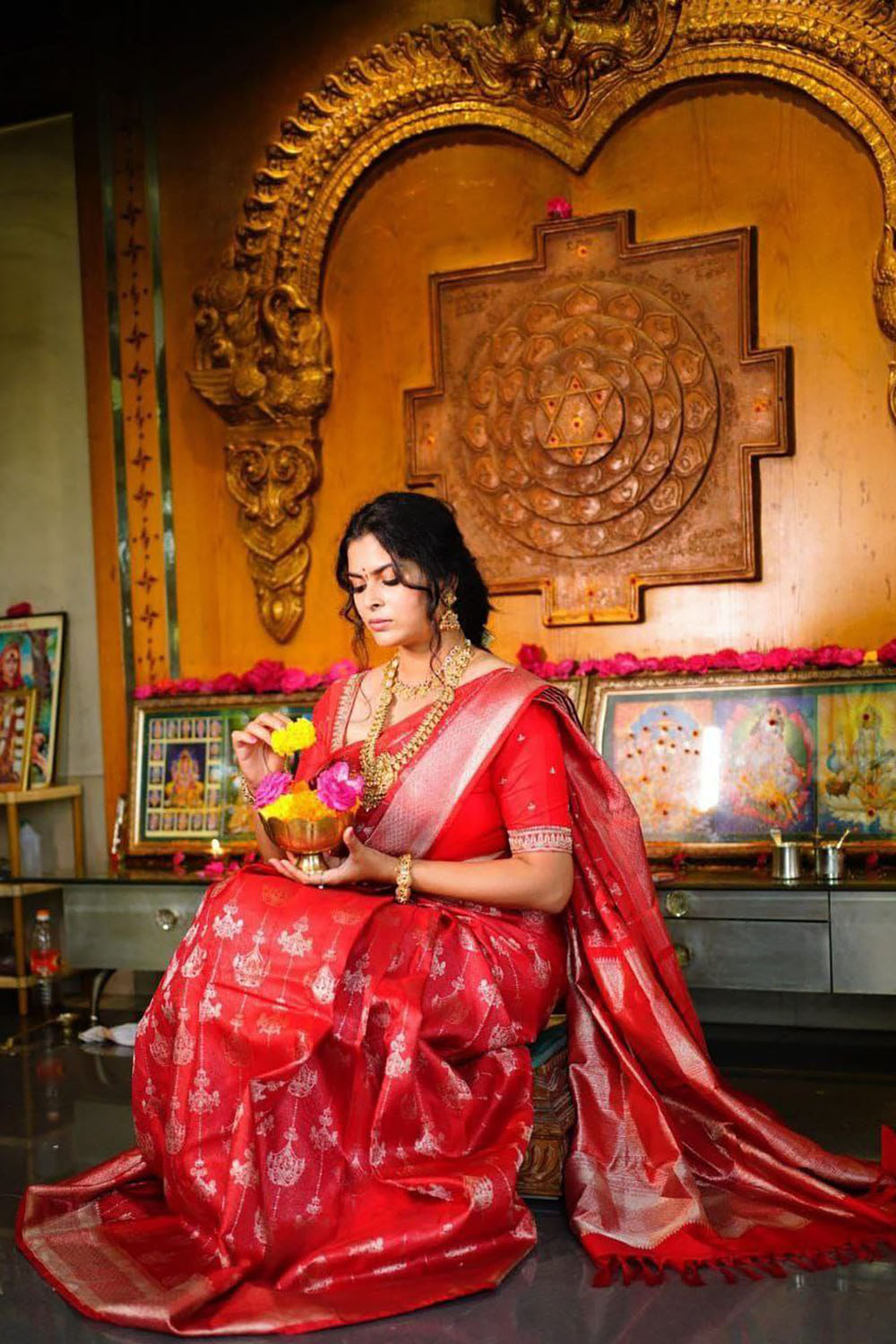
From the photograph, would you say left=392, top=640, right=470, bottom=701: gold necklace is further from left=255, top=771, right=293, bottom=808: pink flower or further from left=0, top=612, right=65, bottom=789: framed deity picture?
left=0, top=612, right=65, bottom=789: framed deity picture

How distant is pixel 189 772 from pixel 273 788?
241cm

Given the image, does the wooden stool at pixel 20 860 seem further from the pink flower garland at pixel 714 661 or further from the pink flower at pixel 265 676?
the pink flower garland at pixel 714 661

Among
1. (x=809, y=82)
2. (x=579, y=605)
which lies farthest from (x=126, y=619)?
(x=809, y=82)

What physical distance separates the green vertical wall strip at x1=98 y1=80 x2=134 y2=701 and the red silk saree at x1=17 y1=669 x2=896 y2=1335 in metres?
2.42

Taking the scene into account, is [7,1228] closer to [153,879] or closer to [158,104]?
[153,879]

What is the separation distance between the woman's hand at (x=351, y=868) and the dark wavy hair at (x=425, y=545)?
547 millimetres

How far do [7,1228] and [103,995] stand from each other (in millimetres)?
2629

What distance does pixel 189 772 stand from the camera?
17.5 ft

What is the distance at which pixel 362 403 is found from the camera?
5215 millimetres

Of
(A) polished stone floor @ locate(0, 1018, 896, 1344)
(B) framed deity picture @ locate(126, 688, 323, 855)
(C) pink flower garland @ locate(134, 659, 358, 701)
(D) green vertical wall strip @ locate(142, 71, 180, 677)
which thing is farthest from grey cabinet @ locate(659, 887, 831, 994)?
(D) green vertical wall strip @ locate(142, 71, 180, 677)

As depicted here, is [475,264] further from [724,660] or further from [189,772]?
[189,772]

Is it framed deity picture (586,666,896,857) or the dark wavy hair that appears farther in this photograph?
framed deity picture (586,666,896,857)

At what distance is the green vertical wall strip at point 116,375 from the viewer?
553 cm

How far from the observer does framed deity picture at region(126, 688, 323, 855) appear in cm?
524
